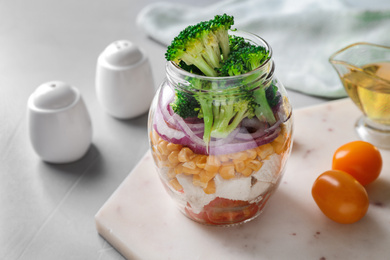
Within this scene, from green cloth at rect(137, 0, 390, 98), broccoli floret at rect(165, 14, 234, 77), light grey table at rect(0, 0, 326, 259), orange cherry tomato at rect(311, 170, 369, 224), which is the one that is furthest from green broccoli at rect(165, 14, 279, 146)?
green cloth at rect(137, 0, 390, 98)

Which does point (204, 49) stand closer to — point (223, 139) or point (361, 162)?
point (223, 139)

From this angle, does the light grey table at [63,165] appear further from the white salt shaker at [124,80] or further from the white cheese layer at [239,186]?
the white cheese layer at [239,186]

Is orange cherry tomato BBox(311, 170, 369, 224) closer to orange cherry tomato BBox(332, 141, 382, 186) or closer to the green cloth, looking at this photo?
orange cherry tomato BBox(332, 141, 382, 186)

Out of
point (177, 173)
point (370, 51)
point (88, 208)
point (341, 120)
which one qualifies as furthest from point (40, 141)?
point (370, 51)

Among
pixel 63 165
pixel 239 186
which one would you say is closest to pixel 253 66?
pixel 239 186

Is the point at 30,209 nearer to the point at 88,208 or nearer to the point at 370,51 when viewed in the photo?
the point at 88,208

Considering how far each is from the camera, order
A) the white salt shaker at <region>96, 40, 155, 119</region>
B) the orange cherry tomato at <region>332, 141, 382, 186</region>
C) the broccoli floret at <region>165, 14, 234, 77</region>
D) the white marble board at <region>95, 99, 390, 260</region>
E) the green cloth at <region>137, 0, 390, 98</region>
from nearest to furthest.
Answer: the broccoli floret at <region>165, 14, 234, 77</region>
the white marble board at <region>95, 99, 390, 260</region>
the orange cherry tomato at <region>332, 141, 382, 186</region>
the white salt shaker at <region>96, 40, 155, 119</region>
the green cloth at <region>137, 0, 390, 98</region>
